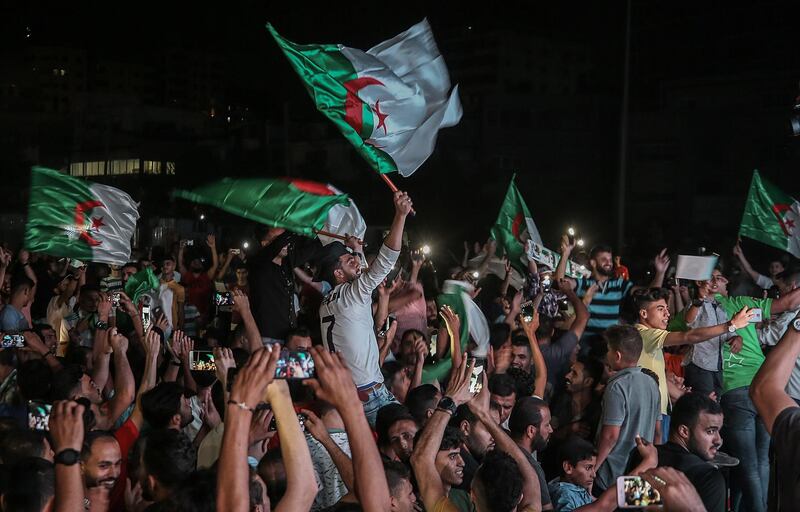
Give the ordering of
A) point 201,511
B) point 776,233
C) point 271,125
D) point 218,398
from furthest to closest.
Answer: point 271,125
point 776,233
point 218,398
point 201,511

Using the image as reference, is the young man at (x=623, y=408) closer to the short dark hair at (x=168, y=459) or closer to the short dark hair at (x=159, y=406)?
the short dark hair at (x=159, y=406)

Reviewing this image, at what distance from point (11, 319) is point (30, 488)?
5.76 metres

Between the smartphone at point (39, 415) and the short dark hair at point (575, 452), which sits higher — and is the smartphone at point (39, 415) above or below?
above

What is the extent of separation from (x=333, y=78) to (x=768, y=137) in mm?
36198

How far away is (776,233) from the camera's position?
13.2 metres

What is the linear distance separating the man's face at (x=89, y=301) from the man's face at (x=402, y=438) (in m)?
5.50

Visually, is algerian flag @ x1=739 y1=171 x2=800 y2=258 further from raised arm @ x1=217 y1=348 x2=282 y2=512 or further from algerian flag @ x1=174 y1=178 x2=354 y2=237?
raised arm @ x1=217 y1=348 x2=282 y2=512

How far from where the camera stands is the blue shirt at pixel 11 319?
939cm

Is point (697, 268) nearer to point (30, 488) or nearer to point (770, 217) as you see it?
point (770, 217)

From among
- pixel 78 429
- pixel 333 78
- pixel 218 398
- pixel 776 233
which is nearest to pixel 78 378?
pixel 218 398

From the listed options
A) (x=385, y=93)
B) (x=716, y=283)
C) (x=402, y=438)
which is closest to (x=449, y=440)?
(x=402, y=438)

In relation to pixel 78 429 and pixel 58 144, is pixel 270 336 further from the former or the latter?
pixel 58 144

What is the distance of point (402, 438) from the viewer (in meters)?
5.58

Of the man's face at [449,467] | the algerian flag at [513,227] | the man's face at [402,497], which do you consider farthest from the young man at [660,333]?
the algerian flag at [513,227]
